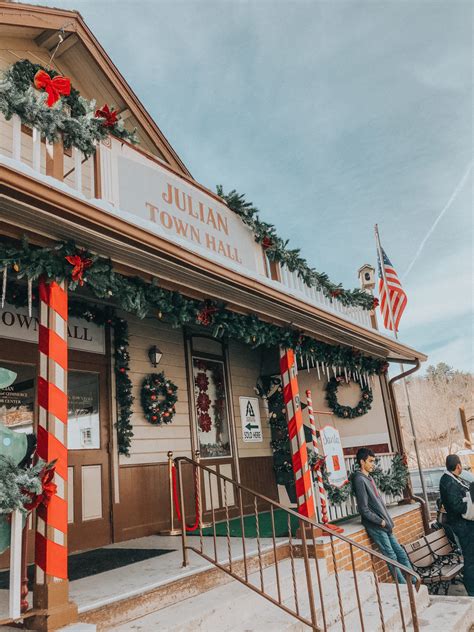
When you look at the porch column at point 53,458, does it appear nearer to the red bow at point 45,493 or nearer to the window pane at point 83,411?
the red bow at point 45,493

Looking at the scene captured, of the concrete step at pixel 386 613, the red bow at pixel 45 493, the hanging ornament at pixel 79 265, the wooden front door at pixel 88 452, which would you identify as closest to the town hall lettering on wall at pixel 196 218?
the hanging ornament at pixel 79 265

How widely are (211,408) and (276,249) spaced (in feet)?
9.89

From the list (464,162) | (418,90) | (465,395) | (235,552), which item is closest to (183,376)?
(235,552)

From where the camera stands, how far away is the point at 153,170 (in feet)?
17.7

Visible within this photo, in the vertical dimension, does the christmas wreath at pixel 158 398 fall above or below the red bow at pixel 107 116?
below

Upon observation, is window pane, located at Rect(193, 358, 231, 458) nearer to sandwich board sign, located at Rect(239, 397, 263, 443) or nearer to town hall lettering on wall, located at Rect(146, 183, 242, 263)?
sandwich board sign, located at Rect(239, 397, 263, 443)

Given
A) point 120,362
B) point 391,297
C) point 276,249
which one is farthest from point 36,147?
point 391,297

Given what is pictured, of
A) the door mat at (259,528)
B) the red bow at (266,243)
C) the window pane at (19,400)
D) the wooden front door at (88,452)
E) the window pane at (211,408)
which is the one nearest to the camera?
the window pane at (19,400)

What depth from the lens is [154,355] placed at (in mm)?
7156

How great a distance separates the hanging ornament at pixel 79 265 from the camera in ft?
11.7

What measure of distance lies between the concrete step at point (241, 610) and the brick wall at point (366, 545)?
0.49 m

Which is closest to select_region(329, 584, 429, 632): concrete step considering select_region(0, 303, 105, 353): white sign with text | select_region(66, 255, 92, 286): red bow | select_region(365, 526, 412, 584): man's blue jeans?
select_region(365, 526, 412, 584): man's blue jeans

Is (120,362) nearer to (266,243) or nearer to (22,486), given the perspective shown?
(266,243)

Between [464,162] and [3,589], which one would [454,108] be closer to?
[464,162]
